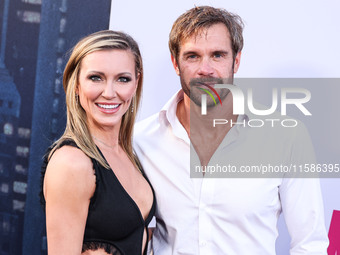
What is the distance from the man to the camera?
1730 mm

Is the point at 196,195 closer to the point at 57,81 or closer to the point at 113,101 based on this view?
the point at 113,101

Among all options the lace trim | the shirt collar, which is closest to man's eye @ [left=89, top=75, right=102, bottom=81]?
the shirt collar

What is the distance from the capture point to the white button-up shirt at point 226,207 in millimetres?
1725

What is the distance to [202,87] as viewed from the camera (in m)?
1.83

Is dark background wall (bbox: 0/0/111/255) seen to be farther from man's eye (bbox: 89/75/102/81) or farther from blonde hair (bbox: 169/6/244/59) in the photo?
man's eye (bbox: 89/75/102/81)

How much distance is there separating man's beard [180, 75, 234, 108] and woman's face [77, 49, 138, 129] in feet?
0.87

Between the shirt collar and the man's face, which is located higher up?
the man's face

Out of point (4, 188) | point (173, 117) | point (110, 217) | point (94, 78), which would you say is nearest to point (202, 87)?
point (173, 117)

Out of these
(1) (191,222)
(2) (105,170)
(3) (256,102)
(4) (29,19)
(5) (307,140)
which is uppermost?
(4) (29,19)

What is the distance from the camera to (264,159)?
1.80 m

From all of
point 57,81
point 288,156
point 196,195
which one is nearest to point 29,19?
point 57,81

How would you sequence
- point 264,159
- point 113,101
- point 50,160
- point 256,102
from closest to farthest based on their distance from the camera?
point 50,160 < point 113,101 < point 264,159 < point 256,102

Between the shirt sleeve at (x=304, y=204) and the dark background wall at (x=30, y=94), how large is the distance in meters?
1.19

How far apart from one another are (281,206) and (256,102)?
1.67ft
